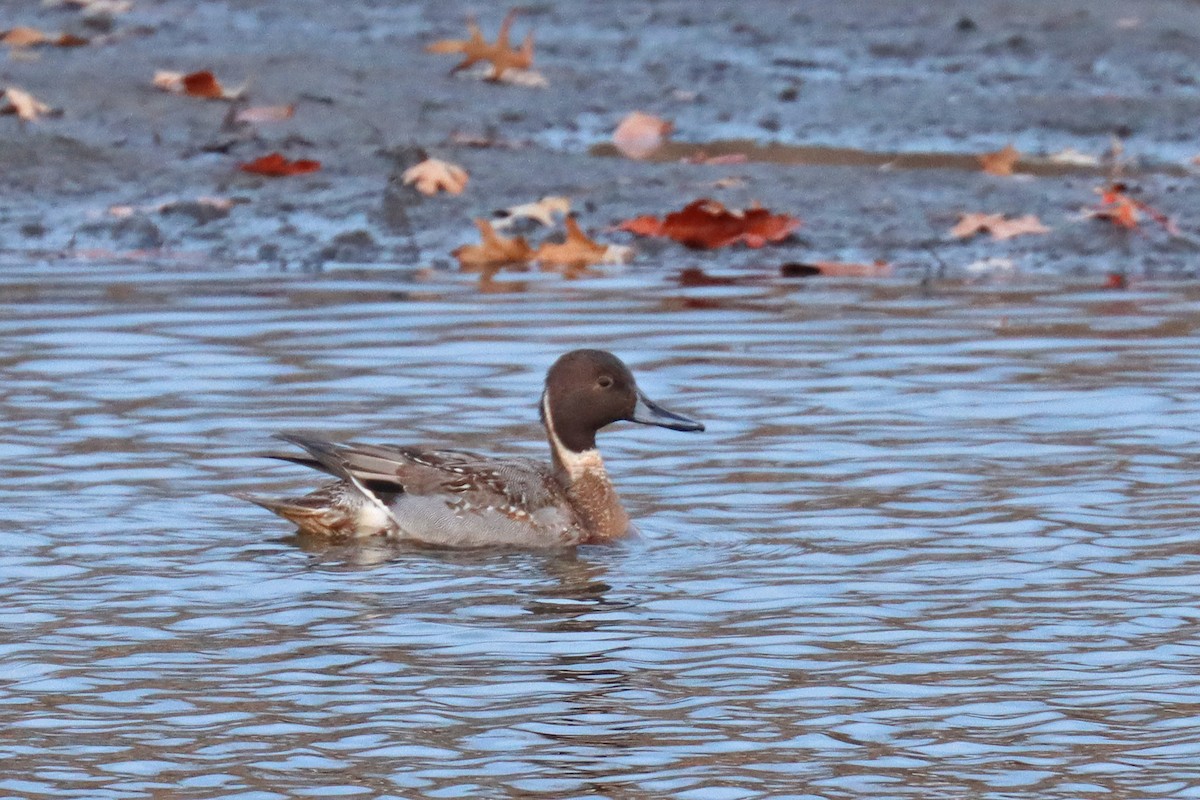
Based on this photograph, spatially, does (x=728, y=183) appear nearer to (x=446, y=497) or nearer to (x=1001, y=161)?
(x=1001, y=161)

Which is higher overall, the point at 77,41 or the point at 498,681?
the point at 77,41

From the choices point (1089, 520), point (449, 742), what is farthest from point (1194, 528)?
point (449, 742)

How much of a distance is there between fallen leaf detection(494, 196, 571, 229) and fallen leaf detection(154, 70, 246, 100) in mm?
3873

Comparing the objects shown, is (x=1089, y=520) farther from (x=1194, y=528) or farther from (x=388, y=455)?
(x=388, y=455)

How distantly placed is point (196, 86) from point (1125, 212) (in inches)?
287

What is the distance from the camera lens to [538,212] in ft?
A: 49.5

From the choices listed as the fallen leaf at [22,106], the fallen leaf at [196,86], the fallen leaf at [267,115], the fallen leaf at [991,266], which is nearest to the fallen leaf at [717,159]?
the fallen leaf at [991,266]

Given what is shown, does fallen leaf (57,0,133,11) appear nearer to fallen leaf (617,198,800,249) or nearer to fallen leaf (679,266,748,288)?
fallen leaf (617,198,800,249)

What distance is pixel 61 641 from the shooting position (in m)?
6.89

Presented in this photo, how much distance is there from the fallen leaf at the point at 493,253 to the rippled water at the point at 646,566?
1.34 m

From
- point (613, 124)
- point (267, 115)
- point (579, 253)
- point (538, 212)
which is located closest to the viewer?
point (579, 253)

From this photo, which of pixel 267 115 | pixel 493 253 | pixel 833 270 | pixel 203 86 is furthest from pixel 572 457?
pixel 203 86

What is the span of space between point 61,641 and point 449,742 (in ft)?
4.87

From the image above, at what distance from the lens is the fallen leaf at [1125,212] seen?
14648 mm
